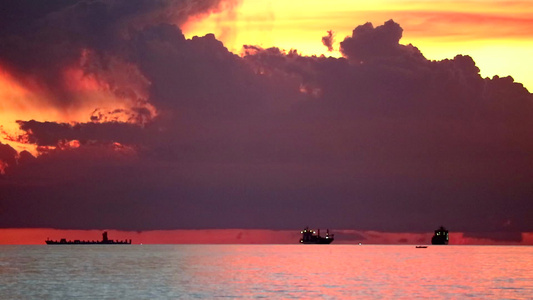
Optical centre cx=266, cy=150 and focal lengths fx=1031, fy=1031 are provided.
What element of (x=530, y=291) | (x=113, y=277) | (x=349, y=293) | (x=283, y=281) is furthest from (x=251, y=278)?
(x=530, y=291)

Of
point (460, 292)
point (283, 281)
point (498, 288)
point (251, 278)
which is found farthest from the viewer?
point (251, 278)

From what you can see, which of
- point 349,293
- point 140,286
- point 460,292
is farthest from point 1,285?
point 460,292

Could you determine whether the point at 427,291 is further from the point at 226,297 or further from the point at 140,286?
the point at 140,286

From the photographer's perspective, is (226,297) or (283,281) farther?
(283,281)

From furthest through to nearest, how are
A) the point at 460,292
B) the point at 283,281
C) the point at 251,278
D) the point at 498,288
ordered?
the point at 251,278 → the point at 283,281 → the point at 498,288 → the point at 460,292

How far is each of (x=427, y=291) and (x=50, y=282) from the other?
223 feet

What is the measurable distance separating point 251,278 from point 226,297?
48.4m

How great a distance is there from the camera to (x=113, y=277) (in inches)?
Answer: 7869

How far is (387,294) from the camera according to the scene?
152 meters

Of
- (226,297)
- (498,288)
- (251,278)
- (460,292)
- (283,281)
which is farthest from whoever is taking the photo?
(251,278)

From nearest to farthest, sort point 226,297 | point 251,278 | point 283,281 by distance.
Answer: point 226,297 → point 283,281 → point 251,278

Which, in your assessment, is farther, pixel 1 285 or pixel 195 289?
pixel 1 285

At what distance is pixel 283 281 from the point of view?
593 feet

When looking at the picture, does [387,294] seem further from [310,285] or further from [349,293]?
[310,285]
